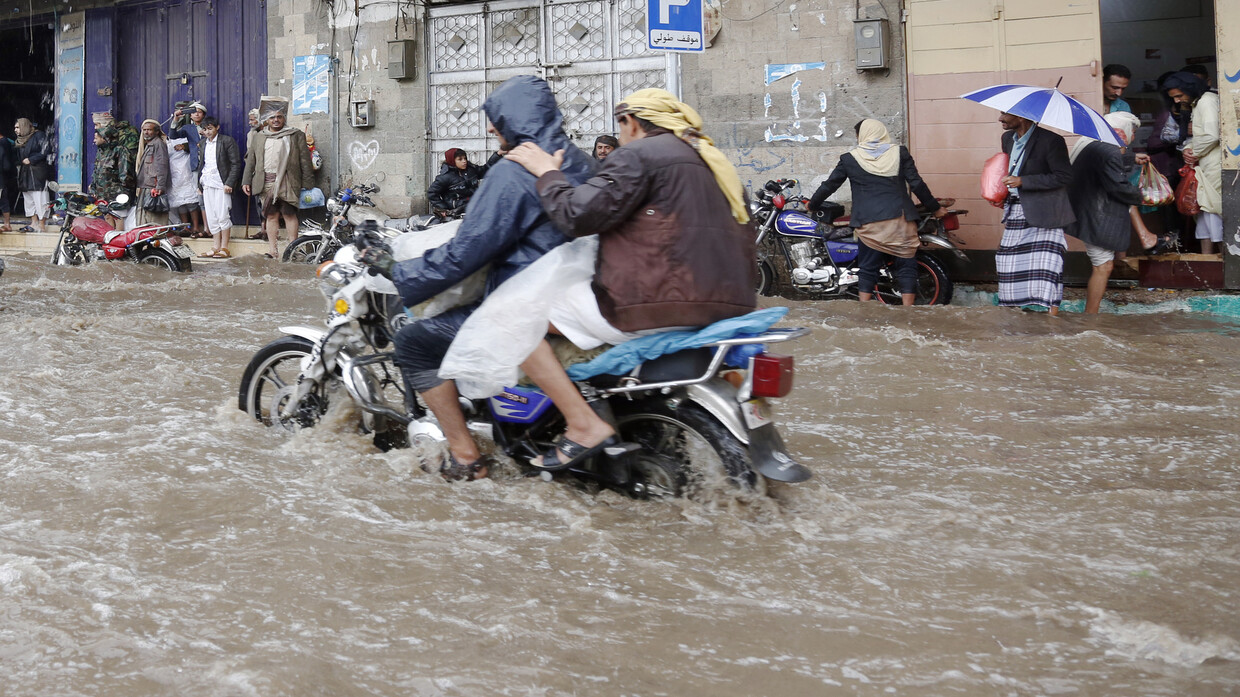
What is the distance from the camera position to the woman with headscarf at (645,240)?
3.74 m

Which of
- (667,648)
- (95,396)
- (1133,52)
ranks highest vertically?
(1133,52)

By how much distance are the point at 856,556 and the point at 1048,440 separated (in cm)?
208

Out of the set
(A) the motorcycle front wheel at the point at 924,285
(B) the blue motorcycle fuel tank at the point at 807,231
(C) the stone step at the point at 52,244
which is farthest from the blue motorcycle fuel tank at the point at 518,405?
(C) the stone step at the point at 52,244

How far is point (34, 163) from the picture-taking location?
1714 centimetres

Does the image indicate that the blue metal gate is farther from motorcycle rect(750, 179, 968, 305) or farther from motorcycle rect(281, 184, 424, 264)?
motorcycle rect(750, 179, 968, 305)

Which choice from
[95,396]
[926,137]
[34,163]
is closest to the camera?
[95,396]

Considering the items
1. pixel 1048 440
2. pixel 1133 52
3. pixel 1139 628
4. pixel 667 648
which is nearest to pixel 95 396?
pixel 667 648

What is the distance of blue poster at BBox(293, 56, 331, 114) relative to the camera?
Answer: 14320mm

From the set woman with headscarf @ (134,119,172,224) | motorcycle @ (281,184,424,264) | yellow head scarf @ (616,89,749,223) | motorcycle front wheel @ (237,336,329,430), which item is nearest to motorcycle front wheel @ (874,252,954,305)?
motorcycle @ (281,184,424,264)

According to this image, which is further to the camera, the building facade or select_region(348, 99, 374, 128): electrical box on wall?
select_region(348, 99, 374, 128): electrical box on wall

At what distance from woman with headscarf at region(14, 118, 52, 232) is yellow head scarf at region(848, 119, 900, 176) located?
13.1 m

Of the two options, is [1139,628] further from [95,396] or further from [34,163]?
[34,163]

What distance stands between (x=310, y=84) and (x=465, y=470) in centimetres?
1135

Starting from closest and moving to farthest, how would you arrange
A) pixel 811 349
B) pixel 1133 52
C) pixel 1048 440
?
pixel 1048 440 → pixel 811 349 → pixel 1133 52
